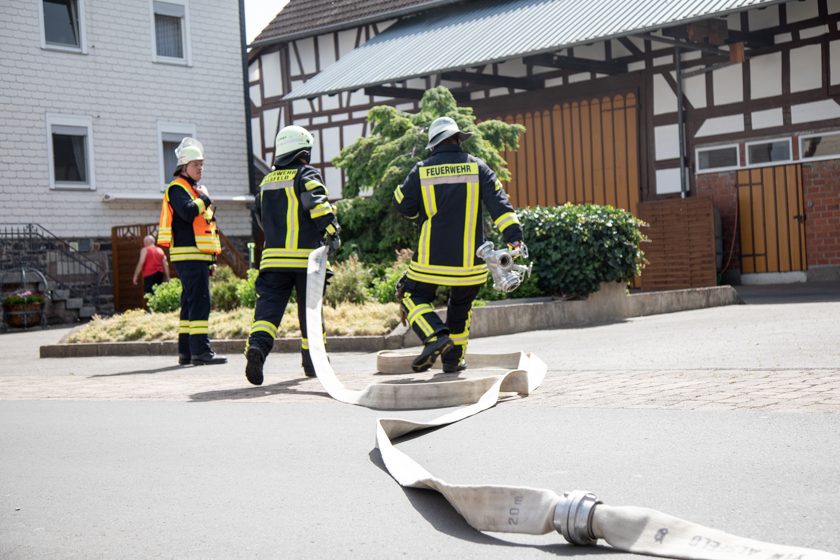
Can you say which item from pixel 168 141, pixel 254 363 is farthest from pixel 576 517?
pixel 168 141

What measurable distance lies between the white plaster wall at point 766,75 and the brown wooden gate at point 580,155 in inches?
103

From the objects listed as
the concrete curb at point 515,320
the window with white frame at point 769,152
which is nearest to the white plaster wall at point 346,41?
the window with white frame at point 769,152

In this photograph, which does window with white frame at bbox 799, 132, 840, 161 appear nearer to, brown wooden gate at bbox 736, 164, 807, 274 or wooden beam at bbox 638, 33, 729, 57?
brown wooden gate at bbox 736, 164, 807, 274

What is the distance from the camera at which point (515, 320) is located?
45.9 ft

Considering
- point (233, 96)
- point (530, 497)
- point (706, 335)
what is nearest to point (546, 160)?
point (233, 96)

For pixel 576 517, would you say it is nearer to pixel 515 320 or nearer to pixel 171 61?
pixel 515 320

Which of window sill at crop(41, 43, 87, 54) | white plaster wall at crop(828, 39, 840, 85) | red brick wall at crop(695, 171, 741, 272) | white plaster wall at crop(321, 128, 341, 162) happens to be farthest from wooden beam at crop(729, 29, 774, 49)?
window sill at crop(41, 43, 87, 54)

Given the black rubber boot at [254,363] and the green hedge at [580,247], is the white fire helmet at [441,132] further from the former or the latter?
the green hedge at [580,247]

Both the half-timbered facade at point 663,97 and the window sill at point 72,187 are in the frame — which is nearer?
the half-timbered facade at point 663,97

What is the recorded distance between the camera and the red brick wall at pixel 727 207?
73.6 ft

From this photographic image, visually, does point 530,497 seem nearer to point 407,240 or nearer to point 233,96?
point 407,240

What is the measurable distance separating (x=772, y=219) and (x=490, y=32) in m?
6.71

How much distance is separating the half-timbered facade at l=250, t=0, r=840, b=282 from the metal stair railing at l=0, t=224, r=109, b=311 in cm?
585

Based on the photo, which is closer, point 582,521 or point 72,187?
point 582,521
